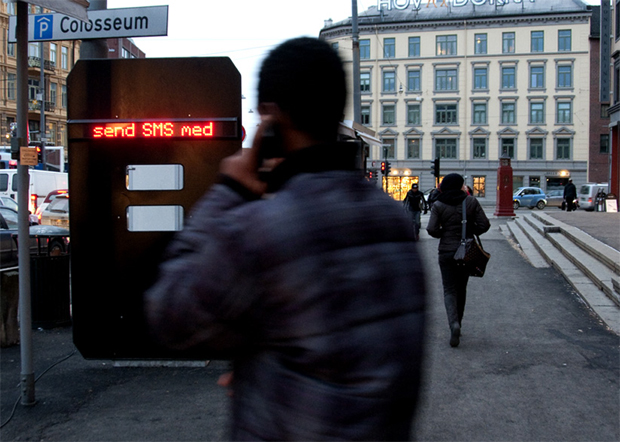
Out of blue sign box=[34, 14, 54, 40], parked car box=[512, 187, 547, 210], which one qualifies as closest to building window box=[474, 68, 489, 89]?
parked car box=[512, 187, 547, 210]

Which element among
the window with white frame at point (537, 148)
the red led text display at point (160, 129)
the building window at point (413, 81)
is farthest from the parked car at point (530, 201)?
the red led text display at point (160, 129)

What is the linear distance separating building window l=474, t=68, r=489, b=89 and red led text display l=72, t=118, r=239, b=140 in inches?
2179

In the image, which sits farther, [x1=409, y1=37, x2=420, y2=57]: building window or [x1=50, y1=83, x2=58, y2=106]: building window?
[x1=409, y1=37, x2=420, y2=57]: building window

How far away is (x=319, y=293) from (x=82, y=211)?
15.2ft

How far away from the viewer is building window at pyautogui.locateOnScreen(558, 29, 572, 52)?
5590 centimetres

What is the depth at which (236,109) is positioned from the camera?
541 cm

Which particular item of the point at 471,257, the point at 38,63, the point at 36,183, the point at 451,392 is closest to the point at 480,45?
the point at 38,63

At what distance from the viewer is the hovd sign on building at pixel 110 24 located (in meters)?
5.71

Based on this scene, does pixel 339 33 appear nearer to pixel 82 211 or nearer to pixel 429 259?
pixel 429 259

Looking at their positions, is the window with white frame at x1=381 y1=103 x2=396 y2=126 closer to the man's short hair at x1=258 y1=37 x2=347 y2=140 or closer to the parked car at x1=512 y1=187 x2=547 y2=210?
the parked car at x1=512 y1=187 x2=547 y2=210

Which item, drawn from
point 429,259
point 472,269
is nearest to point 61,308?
point 472,269

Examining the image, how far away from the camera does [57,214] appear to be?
18000mm

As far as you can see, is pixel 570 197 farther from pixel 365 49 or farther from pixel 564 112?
pixel 365 49

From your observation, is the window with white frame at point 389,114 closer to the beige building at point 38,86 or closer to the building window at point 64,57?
the beige building at point 38,86
